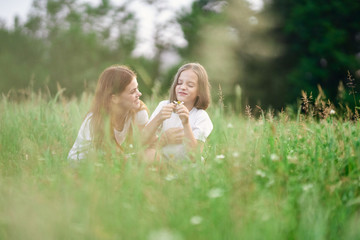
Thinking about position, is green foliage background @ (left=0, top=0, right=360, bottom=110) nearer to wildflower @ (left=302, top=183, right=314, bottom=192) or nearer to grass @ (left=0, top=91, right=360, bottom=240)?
grass @ (left=0, top=91, right=360, bottom=240)

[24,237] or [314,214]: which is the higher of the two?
[314,214]

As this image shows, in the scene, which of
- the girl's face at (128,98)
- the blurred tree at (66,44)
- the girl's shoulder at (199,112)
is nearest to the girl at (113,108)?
the girl's face at (128,98)

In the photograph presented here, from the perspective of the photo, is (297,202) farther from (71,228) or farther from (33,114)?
(33,114)

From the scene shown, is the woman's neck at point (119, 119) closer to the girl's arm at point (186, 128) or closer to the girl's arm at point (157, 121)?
the girl's arm at point (157, 121)

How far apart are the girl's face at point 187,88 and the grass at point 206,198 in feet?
3.43

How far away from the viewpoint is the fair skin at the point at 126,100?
10.2 ft

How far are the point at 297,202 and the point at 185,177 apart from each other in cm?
76

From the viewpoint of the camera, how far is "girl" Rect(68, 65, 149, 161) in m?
2.92

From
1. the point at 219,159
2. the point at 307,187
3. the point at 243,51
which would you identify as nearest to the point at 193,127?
the point at 219,159

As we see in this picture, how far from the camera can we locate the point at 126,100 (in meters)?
3.11

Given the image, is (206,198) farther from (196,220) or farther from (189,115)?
(189,115)

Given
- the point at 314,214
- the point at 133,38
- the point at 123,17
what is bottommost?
the point at 314,214

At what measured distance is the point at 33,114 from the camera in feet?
13.7

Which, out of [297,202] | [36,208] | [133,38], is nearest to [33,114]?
[36,208]
